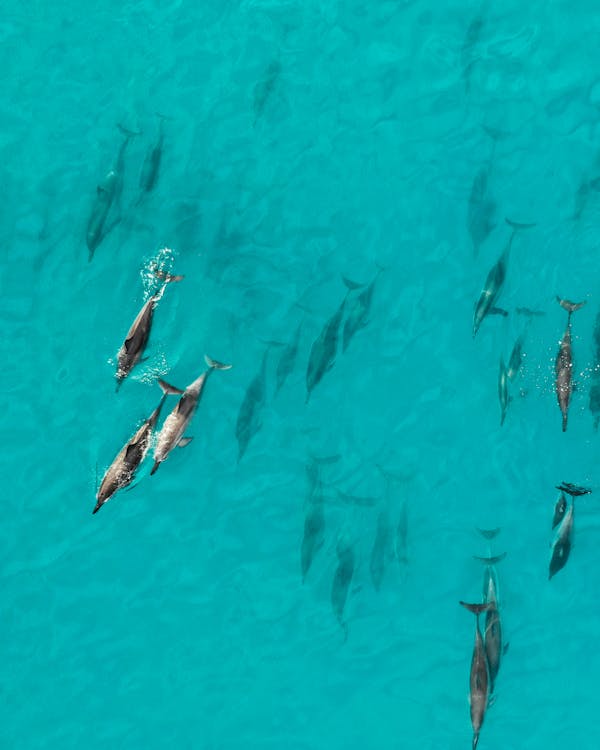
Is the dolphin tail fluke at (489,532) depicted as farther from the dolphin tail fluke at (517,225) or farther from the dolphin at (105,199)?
the dolphin at (105,199)

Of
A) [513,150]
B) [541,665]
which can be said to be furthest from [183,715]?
[513,150]

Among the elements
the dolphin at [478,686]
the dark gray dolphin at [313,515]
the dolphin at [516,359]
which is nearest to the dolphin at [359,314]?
the dark gray dolphin at [313,515]

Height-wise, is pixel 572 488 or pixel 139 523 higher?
pixel 572 488

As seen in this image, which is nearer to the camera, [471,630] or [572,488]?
[572,488]

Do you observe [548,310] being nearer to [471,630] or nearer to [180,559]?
[471,630]

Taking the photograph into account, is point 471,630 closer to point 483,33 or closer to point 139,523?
point 139,523

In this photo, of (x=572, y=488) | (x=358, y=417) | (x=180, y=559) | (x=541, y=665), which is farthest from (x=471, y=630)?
(x=180, y=559)

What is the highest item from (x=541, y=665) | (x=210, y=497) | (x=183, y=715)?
(x=210, y=497)
